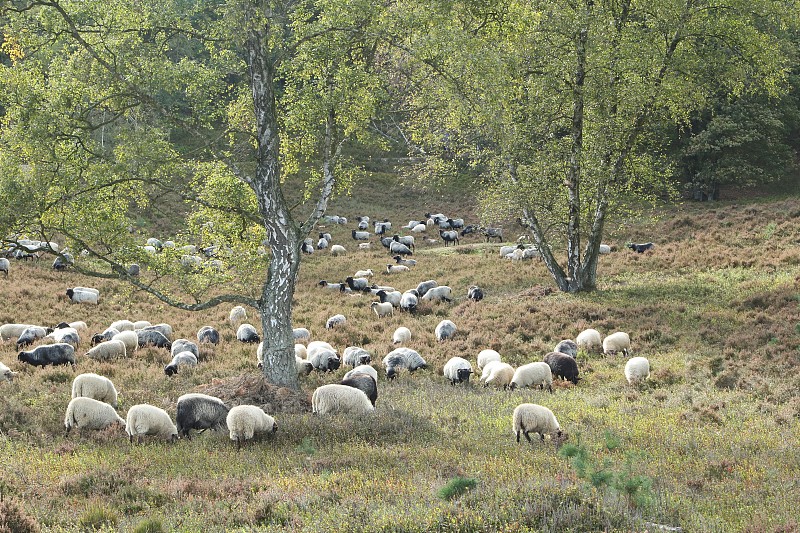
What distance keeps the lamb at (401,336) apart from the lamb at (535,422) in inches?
430

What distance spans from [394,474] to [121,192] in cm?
1065

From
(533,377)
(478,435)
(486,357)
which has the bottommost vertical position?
(478,435)

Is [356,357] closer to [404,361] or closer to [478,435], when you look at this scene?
[404,361]

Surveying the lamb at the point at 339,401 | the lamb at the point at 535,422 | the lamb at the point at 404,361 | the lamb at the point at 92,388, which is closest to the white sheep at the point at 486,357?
the lamb at the point at 404,361

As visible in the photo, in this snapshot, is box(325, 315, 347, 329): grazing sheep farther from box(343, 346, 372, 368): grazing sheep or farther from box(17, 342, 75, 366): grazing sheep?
box(17, 342, 75, 366): grazing sheep

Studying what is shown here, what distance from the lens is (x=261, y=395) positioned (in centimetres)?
1450

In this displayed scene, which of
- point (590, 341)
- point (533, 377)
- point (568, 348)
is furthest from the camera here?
point (590, 341)

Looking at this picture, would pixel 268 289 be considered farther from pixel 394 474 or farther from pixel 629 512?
pixel 629 512

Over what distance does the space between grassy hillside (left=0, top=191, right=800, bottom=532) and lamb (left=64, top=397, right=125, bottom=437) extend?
1.44 feet

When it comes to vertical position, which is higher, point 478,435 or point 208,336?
point 208,336

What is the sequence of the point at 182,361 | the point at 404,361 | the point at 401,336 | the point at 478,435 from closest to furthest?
the point at 478,435 < the point at 182,361 < the point at 404,361 < the point at 401,336

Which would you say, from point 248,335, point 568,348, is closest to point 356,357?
point 248,335

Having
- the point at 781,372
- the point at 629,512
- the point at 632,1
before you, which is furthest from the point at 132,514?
the point at 632,1

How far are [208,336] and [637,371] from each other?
14690 mm
